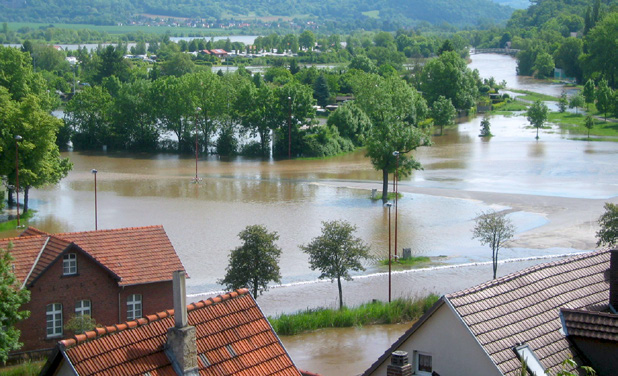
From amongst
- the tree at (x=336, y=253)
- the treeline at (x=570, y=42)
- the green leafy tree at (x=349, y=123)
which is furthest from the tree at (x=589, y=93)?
the tree at (x=336, y=253)

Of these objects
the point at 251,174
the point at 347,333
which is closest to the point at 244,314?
the point at 347,333

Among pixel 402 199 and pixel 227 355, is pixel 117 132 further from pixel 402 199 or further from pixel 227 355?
pixel 227 355

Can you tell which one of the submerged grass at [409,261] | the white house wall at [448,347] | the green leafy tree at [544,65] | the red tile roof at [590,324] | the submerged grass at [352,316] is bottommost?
the submerged grass at [352,316]

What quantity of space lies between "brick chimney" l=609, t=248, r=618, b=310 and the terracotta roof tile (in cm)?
16

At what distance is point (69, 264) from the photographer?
71.0 feet

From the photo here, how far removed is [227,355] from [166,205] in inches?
1135

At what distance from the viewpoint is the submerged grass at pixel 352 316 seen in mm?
23466

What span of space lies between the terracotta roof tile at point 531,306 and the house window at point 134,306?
11.8 m

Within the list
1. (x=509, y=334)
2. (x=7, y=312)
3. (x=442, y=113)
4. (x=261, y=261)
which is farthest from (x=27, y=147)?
(x=442, y=113)

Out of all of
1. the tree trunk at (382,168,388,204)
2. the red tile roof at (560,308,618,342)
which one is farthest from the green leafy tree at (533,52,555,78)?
the red tile roof at (560,308,618,342)

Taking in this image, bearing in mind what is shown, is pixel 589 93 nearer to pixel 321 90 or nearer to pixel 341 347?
pixel 321 90

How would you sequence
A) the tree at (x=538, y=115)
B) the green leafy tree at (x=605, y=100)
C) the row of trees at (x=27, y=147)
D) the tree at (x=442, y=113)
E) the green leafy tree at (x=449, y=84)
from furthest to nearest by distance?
the green leafy tree at (x=449, y=84) < the green leafy tree at (x=605, y=100) < the tree at (x=442, y=113) < the tree at (x=538, y=115) < the row of trees at (x=27, y=147)

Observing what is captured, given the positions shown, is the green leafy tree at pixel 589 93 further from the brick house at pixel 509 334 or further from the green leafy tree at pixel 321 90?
the brick house at pixel 509 334

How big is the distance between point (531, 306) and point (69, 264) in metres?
12.8
